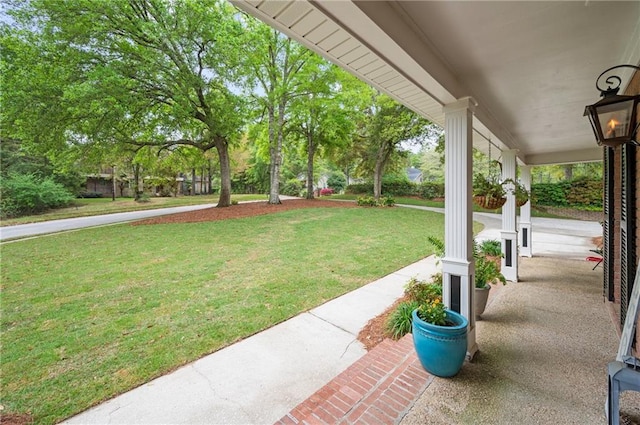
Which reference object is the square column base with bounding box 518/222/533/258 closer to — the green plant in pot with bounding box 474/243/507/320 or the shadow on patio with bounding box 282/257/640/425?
the shadow on patio with bounding box 282/257/640/425

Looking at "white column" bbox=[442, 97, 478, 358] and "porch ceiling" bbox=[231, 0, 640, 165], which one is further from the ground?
"porch ceiling" bbox=[231, 0, 640, 165]

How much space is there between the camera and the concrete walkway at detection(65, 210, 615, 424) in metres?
2.00

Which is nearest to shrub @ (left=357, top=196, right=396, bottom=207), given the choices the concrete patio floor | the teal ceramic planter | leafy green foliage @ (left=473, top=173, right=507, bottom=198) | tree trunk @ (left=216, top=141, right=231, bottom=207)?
tree trunk @ (left=216, top=141, right=231, bottom=207)

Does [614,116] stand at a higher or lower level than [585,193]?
higher

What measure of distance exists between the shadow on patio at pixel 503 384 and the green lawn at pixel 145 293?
1527 millimetres

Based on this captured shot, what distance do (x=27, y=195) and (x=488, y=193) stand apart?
17132 millimetres

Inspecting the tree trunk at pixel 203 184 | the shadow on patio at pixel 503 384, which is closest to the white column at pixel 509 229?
the shadow on patio at pixel 503 384

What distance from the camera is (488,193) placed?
3076 millimetres

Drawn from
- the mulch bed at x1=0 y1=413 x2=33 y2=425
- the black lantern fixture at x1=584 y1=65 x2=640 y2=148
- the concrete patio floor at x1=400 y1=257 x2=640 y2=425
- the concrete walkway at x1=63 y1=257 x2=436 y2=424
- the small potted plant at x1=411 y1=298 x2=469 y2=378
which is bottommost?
the mulch bed at x1=0 y1=413 x2=33 y2=425

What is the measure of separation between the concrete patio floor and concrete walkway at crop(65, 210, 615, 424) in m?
0.92

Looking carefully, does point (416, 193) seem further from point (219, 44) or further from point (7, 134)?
point (7, 134)

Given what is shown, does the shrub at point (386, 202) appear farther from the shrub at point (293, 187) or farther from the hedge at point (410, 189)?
the shrub at point (293, 187)

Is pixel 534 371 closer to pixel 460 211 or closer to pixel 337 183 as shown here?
pixel 460 211

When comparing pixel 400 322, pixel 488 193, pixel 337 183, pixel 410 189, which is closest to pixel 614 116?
pixel 488 193
